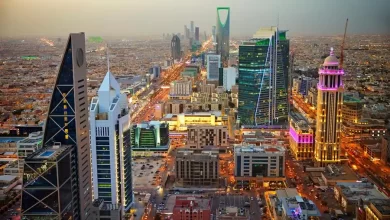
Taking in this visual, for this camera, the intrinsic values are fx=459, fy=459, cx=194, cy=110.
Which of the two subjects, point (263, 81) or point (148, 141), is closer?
point (148, 141)

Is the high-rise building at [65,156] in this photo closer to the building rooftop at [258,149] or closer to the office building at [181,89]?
the building rooftop at [258,149]

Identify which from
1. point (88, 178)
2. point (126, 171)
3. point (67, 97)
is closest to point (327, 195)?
point (126, 171)

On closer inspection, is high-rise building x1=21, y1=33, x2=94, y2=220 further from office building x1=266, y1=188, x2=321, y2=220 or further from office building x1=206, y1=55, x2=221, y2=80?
office building x1=206, y1=55, x2=221, y2=80

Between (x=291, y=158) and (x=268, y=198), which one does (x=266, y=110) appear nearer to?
(x=291, y=158)

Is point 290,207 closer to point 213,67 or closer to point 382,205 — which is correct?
point 382,205

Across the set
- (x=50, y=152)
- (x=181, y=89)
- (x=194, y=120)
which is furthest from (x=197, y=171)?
(x=181, y=89)

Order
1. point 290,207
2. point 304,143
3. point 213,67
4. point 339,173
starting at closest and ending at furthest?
point 290,207 < point 339,173 < point 304,143 < point 213,67

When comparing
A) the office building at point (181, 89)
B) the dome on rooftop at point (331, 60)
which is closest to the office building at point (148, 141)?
the dome on rooftop at point (331, 60)
